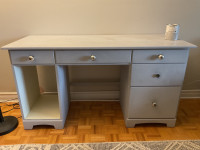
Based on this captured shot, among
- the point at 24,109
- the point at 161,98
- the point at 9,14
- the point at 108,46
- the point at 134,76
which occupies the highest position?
the point at 9,14

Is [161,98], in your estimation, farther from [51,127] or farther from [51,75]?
[51,75]

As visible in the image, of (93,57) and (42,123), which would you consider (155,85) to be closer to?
(93,57)

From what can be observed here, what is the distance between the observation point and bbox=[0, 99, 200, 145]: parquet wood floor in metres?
1.49

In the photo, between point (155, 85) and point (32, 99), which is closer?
point (155, 85)

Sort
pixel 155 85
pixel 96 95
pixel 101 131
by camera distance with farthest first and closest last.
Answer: pixel 96 95, pixel 101 131, pixel 155 85

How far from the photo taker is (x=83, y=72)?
1.98 m

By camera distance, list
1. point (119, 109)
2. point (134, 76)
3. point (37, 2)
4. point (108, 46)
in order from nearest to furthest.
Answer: point (108, 46)
point (134, 76)
point (37, 2)
point (119, 109)

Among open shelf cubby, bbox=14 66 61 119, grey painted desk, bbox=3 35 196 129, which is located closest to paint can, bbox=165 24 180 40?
grey painted desk, bbox=3 35 196 129

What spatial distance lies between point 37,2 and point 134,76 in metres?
1.20

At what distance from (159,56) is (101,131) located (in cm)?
84

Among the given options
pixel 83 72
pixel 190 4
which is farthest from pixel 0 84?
pixel 190 4

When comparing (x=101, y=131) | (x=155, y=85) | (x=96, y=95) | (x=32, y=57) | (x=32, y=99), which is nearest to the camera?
(x=32, y=57)

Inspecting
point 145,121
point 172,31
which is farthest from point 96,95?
point 172,31

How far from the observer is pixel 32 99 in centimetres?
174
